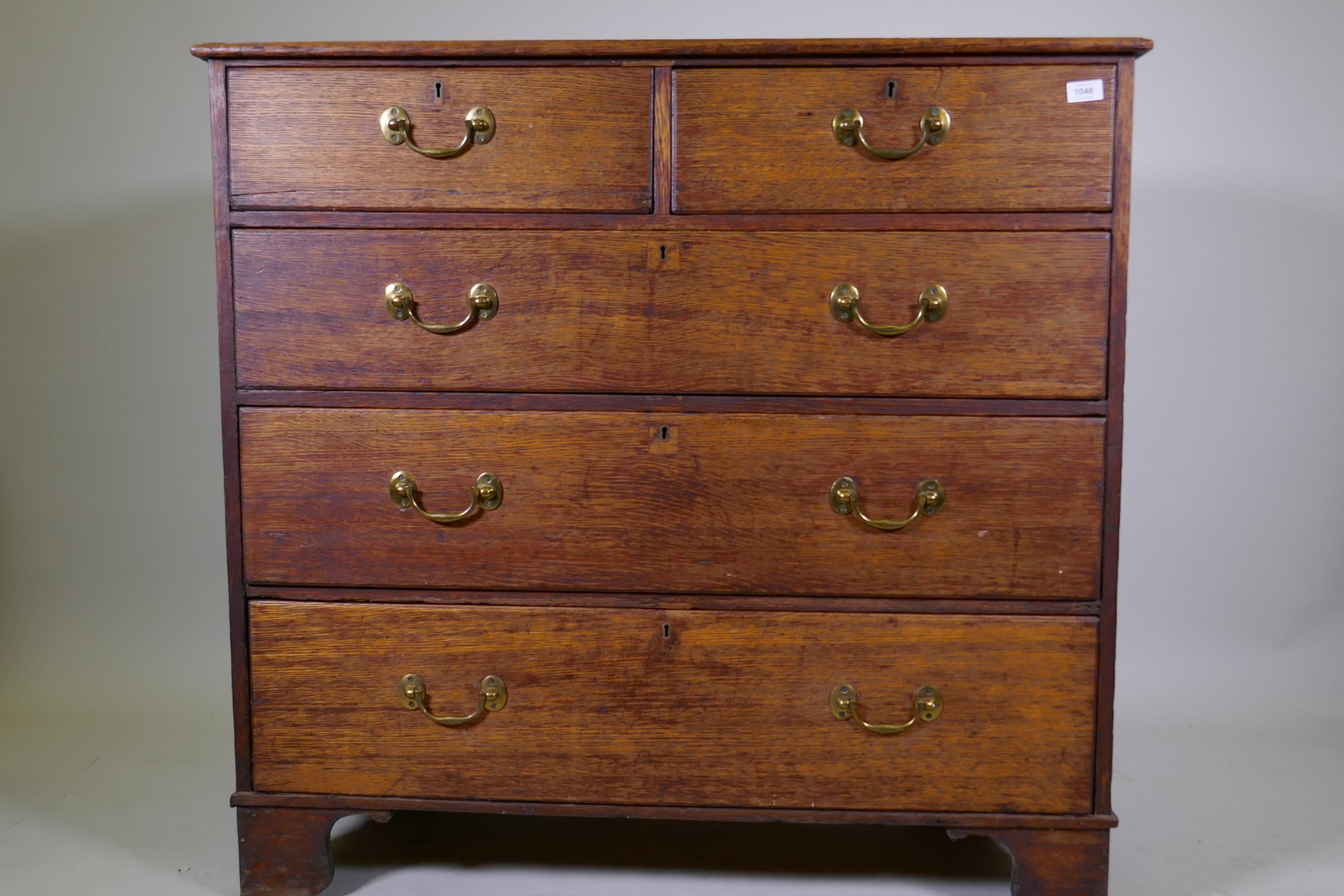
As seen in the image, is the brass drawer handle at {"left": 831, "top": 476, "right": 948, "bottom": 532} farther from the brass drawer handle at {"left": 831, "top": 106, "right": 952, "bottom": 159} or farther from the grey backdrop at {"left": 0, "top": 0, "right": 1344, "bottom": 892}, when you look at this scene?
the grey backdrop at {"left": 0, "top": 0, "right": 1344, "bottom": 892}

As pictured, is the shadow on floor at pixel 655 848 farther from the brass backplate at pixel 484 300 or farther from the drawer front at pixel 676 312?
the brass backplate at pixel 484 300

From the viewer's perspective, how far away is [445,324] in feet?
6.13

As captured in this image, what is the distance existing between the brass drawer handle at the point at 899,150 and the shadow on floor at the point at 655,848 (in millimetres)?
1169

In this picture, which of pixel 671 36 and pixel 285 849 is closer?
pixel 285 849

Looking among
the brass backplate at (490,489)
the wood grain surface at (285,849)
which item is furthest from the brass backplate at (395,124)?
the wood grain surface at (285,849)

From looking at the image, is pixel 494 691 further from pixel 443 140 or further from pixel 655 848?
pixel 443 140

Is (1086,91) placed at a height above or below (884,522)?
above

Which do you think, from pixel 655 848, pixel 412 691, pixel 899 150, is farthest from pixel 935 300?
pixel 655 848

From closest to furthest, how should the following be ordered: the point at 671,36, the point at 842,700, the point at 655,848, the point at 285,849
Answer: the point at 842,700, the point at 285,849, the point at 655,848, the point at 671,36

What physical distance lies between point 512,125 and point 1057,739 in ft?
3.91

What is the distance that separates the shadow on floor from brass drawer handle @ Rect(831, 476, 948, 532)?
659mm

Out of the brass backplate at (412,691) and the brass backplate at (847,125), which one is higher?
the brass backplate at (847,125)

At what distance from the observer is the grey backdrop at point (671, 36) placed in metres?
2.75

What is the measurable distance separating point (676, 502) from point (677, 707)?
0.31 metres
